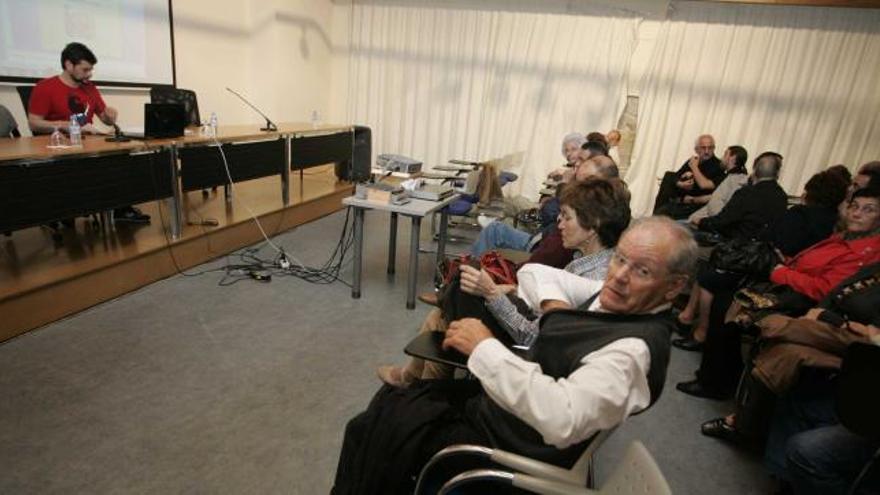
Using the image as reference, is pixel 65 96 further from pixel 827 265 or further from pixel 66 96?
pixel 827 265

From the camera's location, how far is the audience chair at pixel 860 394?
1.38 meters

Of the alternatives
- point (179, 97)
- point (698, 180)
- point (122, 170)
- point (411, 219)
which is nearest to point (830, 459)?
point (411, 219)

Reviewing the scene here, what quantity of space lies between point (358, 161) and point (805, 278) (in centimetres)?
451

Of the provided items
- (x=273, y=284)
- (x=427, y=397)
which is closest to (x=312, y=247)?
(x=273, y=284)

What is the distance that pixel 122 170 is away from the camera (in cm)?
283

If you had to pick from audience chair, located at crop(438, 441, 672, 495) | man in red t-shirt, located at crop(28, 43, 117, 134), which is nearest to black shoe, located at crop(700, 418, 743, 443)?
audience chair, located at crop(438, 441, 672, 495)

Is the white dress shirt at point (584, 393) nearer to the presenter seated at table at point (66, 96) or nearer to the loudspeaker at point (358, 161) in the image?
the presenter seated at table at point (66, 96)

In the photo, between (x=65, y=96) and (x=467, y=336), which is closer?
(x=467, y=336)

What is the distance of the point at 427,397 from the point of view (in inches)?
53.3

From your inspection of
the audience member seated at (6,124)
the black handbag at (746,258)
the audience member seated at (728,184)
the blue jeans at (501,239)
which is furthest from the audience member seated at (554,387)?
the audience member seated at (6,124)

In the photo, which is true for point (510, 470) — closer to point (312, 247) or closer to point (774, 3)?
point (312, 247)

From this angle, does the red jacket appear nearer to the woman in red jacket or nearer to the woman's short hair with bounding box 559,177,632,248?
the woman in red jacket

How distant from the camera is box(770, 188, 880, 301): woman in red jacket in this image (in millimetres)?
2135

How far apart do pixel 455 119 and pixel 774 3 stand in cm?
350
